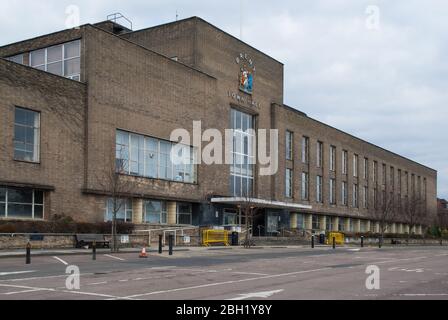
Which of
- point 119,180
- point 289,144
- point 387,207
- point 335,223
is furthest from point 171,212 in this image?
point 387,207

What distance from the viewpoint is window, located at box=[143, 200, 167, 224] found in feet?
153

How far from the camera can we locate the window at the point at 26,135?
121 feet

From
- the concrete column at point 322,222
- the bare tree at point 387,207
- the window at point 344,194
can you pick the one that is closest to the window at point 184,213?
the concrete column at point 322,222

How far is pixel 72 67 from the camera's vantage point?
1700 inches

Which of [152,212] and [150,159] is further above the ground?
[150,159]

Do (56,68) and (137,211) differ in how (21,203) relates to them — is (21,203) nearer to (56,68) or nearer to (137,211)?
(137,211)

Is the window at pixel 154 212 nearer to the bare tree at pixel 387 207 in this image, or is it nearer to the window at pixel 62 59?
the window at pixel 62 59

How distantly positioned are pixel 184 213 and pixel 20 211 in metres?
16.8

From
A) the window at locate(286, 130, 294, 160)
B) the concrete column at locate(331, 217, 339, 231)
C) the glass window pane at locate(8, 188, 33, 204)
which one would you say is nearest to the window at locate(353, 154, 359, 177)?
the concrete column at locate(331, 217, 339, 231)

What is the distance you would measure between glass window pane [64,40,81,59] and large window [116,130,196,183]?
6231mm

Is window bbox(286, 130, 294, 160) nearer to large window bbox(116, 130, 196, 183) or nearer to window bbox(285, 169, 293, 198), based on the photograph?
window bbox(285, 169, 293, 198)
